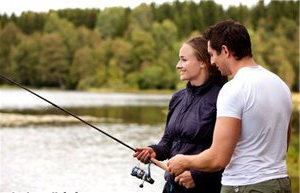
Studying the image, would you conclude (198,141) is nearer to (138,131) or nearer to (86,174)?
(86,174)

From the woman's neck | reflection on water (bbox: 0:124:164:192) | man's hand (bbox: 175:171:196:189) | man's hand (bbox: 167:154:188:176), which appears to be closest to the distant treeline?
reflection on water (bbox: 0:124:164:192)

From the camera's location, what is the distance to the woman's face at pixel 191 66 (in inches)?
136

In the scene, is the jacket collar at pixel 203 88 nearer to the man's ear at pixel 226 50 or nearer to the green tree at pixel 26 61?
the man's ear at pixel 226 50

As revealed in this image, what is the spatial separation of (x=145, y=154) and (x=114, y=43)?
88934 millimetres

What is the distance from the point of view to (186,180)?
3.27 metres

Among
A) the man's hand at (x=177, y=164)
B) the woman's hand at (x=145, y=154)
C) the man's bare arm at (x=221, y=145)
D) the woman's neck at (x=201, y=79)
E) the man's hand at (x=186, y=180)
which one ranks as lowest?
the man's hand at (x=186, y=180)

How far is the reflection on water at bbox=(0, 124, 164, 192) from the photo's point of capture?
519 inches

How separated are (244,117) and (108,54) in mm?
88662

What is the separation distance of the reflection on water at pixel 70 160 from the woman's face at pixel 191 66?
749 cm

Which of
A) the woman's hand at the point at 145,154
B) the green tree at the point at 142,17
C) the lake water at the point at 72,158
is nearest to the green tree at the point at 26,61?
the green tree at the point at 142,17

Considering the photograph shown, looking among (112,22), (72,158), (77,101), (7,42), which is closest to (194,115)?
(72,158)

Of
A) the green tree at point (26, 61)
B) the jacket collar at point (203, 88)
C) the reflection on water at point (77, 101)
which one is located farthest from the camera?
the green tree at point (26, 61)

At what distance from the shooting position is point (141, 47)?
89062 mm

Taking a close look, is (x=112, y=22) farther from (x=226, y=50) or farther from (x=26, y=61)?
(x=226, y=50)
